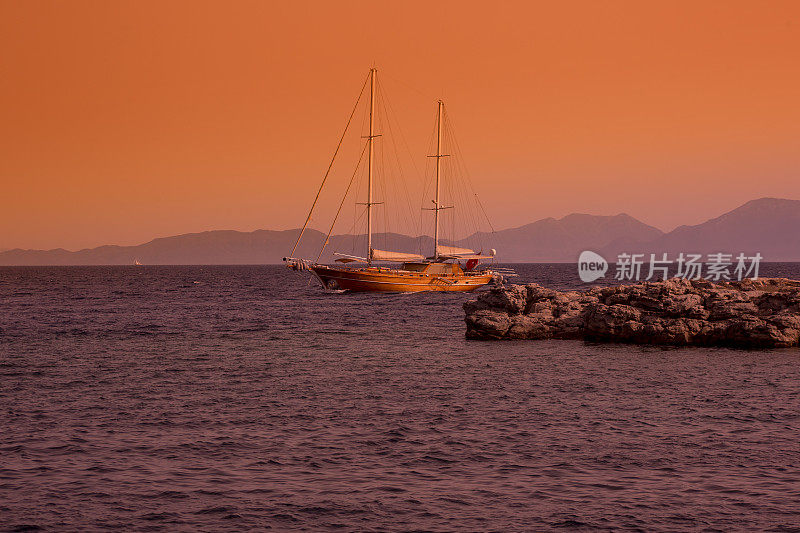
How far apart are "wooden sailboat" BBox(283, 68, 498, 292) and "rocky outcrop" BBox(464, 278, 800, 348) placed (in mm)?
47175

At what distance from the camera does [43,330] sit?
50.8 meters

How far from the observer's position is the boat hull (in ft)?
300

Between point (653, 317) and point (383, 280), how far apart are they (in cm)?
5353

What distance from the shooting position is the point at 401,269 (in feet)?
323

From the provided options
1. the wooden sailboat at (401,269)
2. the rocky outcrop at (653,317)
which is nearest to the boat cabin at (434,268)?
the wooden sailboat at (401,269)

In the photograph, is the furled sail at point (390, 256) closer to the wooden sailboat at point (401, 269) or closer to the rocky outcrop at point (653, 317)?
the wooden sailboat at point (401, 269)

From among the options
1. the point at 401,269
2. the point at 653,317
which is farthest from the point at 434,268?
the point at 653,317

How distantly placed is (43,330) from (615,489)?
149 ft

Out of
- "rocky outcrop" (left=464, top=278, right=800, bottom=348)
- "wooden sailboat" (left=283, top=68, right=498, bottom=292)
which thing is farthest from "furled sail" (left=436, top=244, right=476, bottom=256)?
"rocky outcrop" (left=464, top=278, right=800, bottom=348)

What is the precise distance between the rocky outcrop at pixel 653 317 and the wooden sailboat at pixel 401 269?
47.2 metres

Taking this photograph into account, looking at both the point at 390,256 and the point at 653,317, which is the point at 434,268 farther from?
the point at 653,317

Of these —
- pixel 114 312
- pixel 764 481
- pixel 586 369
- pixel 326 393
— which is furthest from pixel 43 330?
pixel 764 481

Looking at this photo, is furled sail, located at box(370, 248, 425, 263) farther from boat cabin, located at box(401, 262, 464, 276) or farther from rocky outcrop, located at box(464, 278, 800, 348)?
rocky outcrop, located at box(464, 278, 800, 348)

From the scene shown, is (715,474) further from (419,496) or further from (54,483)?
(54,483)
